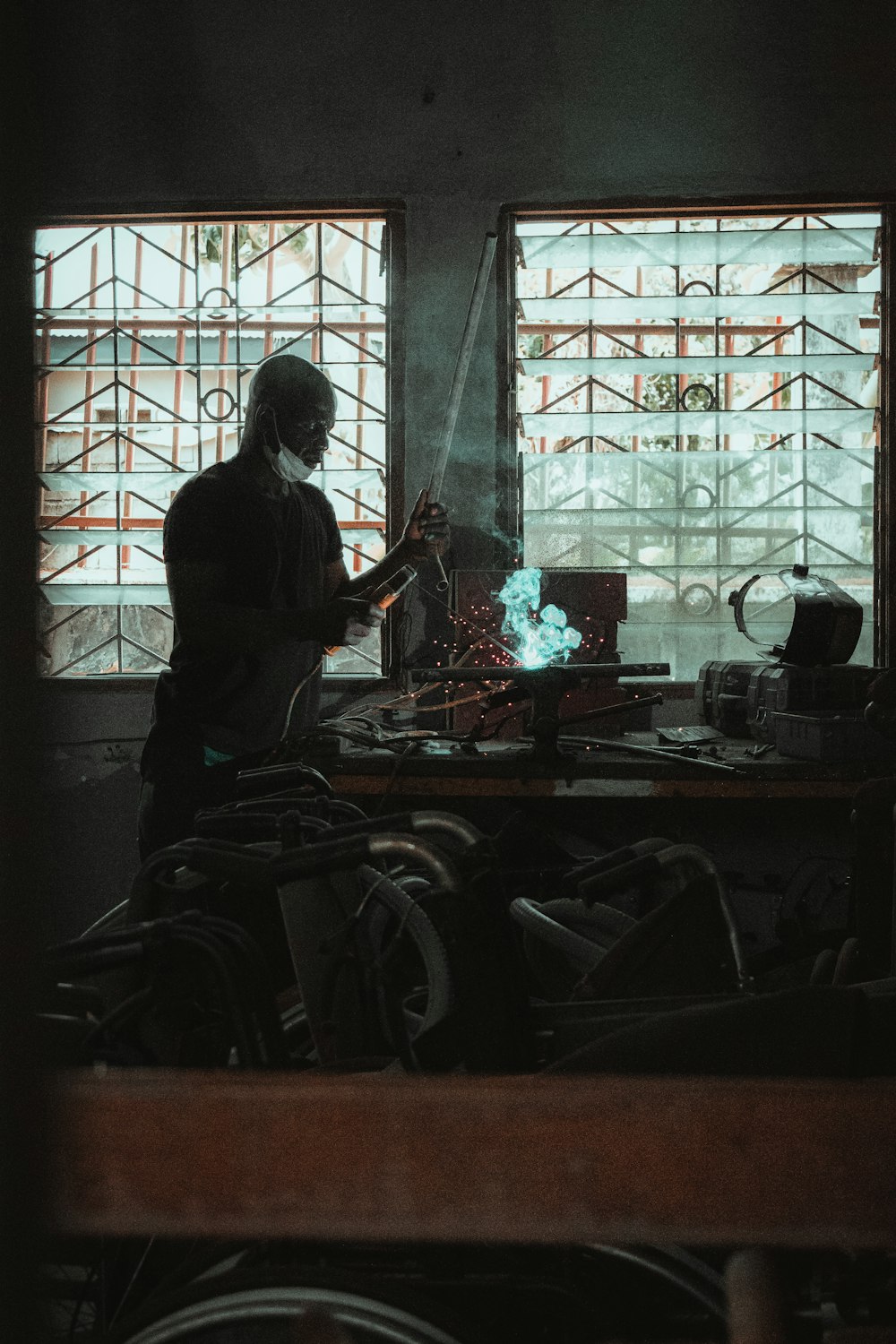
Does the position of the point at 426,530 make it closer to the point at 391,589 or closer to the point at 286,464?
the point at 391,589

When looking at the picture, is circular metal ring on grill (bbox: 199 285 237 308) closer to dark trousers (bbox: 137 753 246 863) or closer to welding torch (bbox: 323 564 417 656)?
welding torch (bbox: 323 564 417 656)

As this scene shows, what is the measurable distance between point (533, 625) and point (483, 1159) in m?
2.54

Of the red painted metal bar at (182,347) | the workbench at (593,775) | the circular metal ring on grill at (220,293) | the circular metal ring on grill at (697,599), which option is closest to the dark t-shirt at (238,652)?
the workbench at (593,775)

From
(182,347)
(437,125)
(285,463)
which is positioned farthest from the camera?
(182,347)

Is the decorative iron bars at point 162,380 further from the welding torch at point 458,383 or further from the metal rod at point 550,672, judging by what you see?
the metal rod at point 550,672

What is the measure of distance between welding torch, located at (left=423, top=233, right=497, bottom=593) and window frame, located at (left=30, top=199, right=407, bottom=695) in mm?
170

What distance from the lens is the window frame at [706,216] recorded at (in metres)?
3.61

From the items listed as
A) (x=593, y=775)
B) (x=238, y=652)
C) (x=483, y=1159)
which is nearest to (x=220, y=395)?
(x=238, y=652)

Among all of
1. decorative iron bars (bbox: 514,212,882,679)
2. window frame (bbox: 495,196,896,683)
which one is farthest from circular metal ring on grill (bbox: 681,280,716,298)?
window frame (bbox: 495,196,896,683)

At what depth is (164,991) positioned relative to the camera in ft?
5.14

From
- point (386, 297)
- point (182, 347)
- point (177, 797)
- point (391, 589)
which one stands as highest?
point (386, 297)

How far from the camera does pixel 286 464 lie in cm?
287

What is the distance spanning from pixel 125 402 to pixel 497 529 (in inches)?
54.4

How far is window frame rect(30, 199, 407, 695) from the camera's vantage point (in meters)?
3.68
